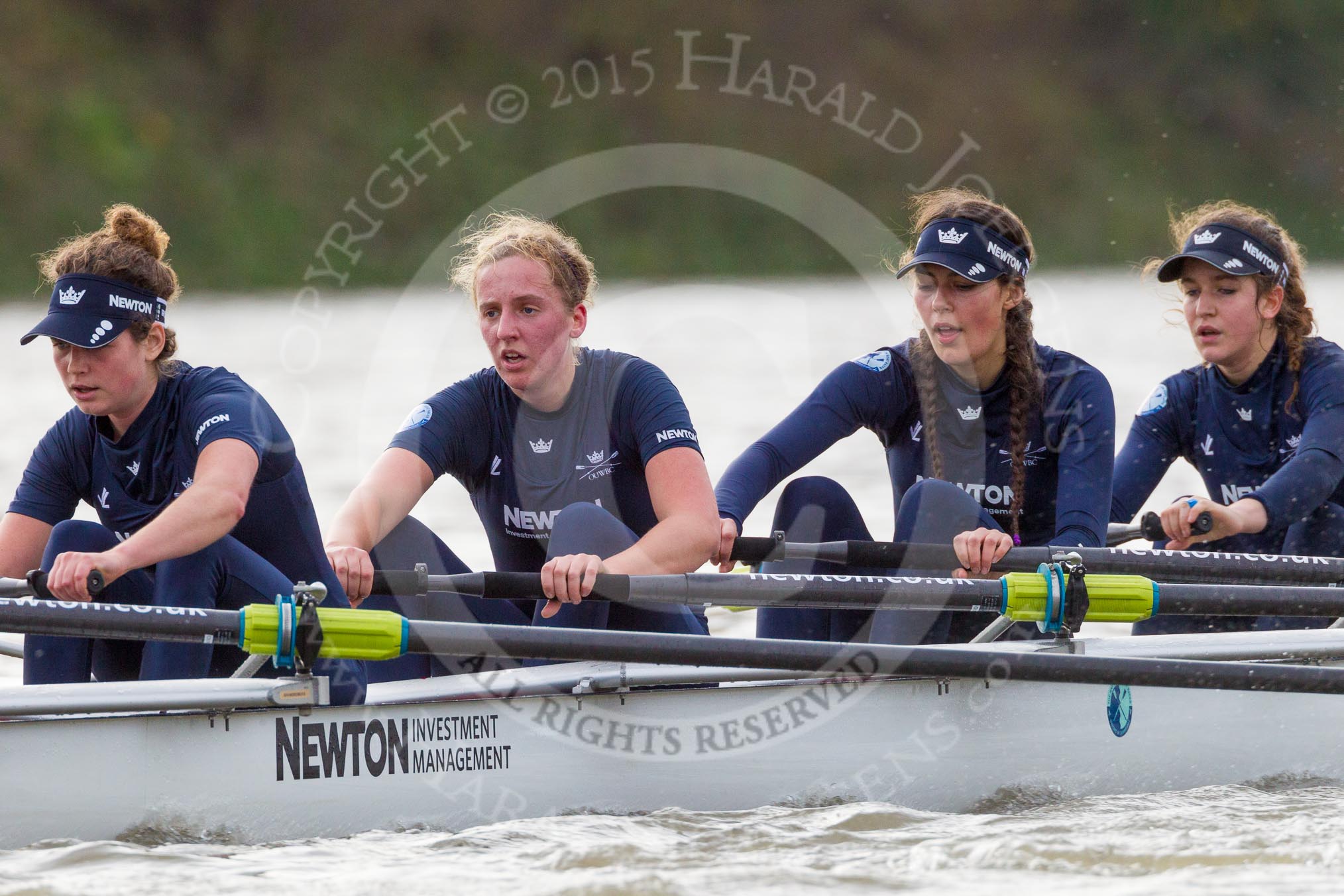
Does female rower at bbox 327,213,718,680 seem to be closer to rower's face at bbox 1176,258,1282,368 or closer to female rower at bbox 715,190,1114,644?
female rower at bbox 715,190,1114,644

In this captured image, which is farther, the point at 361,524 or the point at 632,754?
the point at 361,524

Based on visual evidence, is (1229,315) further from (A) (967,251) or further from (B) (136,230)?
(B) (136,230)

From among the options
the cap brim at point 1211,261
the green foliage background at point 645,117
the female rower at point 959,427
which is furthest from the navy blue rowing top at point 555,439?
the green foliage background at point 645,117

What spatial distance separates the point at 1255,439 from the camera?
4551mm

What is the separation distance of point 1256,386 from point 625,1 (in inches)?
1066

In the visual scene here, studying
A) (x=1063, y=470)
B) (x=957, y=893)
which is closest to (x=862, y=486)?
(x=1063, y=470)

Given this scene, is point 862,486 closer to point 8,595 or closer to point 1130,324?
point 8,595

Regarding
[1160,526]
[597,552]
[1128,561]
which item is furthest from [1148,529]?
[597,552]

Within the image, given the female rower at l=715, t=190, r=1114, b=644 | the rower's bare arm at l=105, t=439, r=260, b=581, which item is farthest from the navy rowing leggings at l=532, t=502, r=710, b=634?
the rower's bare arm at l=105, t=439, r=260, b=581

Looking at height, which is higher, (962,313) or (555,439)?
(962,313)

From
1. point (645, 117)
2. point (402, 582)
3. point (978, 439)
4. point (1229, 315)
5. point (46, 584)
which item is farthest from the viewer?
point (645, 117)

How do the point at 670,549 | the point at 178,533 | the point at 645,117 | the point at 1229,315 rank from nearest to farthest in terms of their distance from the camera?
the point at 178,533
the point at 670,549
the point at 1229,315
the point at 645,117

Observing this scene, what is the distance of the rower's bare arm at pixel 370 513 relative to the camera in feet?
11.7

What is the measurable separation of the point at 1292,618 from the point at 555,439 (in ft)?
6.89
